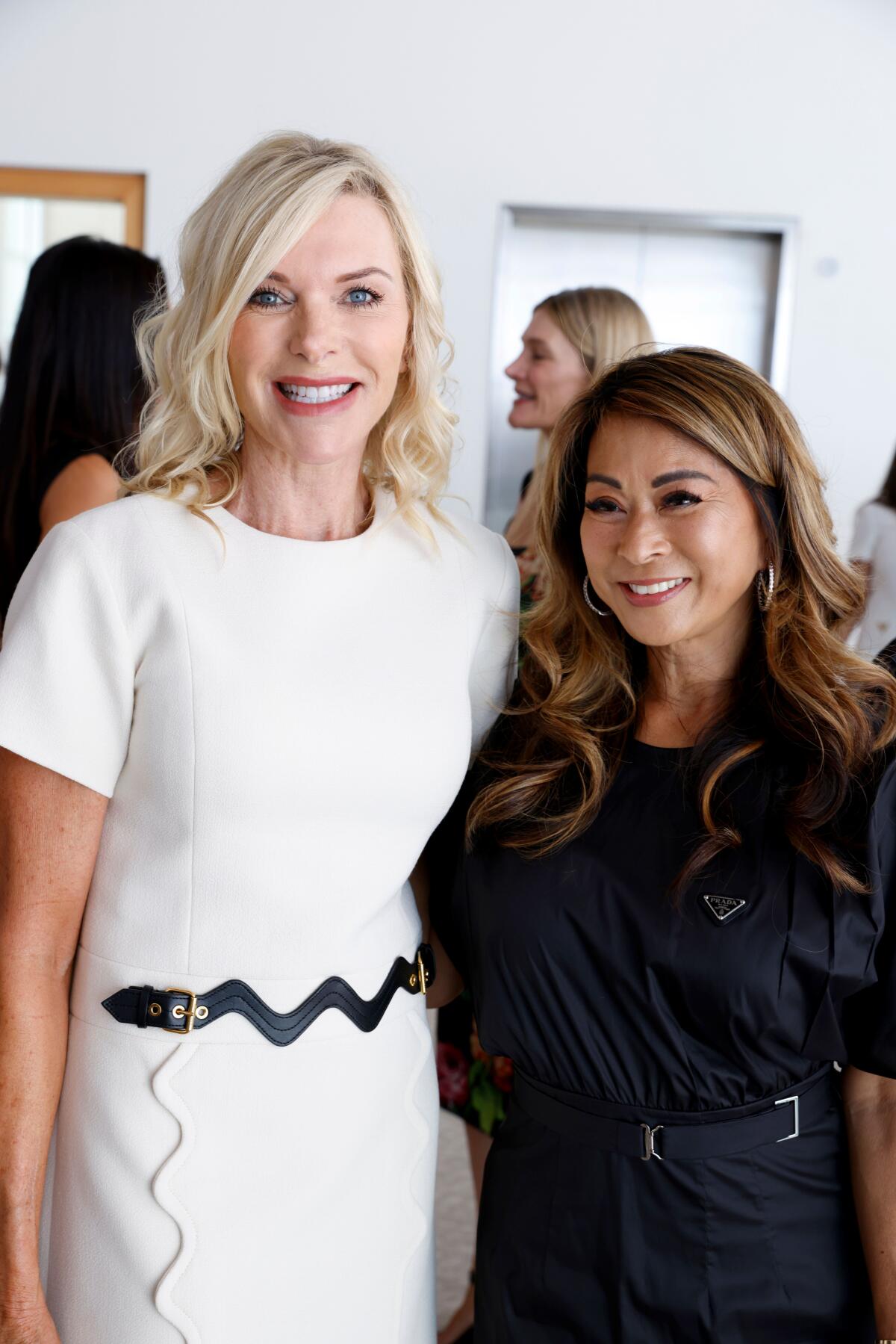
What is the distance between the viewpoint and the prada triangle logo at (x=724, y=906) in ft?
4.95

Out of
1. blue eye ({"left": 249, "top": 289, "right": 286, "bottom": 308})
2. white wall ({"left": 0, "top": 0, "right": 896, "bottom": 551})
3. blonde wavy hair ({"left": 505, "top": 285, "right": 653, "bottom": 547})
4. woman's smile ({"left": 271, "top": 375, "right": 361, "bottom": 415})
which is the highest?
white wall ({"left": 0, "top": 0, "right": 896, "bottom": 551})

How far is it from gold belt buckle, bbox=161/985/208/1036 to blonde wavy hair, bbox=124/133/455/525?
21.5 inches

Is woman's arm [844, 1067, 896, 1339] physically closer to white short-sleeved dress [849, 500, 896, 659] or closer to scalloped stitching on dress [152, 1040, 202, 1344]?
scalloped stitching on dress [152, 1040, 202, 1344]

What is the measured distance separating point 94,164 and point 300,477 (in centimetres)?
484

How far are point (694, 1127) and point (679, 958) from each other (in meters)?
0.20

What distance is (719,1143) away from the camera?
1.51 meters

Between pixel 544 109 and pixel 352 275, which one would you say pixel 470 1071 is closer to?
pixel 352 275

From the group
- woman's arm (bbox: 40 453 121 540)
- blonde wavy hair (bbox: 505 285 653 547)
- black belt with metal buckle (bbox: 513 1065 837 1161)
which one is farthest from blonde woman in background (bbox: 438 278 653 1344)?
black belt with metal buckle (bbox: 513 1065 837 1161)

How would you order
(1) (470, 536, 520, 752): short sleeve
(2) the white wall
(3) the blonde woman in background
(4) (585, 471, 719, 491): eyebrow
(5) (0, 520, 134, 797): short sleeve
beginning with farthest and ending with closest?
(2) the white wall
(3) the blonde woman in background
(1) (470, 536, 520, 752): short sleeve
(4) (585, 471, 719, 491): eyebrow
(5) (0, 520, 134, 797): short sleeve

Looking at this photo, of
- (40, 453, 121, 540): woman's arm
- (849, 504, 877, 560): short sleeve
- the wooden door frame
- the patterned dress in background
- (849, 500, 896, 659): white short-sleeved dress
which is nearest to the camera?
(40, 453, 121, 540): woman's arm

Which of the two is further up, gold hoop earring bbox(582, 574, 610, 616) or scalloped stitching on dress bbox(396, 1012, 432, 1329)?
gold hoop earring bbox(582, 574, 610, 616)

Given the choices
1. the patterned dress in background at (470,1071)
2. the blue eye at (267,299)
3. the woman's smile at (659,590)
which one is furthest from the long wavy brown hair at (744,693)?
the patterned dress in background at (470,1071)

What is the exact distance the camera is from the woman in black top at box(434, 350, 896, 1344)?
4.93ft

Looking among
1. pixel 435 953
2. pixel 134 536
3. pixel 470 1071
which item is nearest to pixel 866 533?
pixel 470 1071
